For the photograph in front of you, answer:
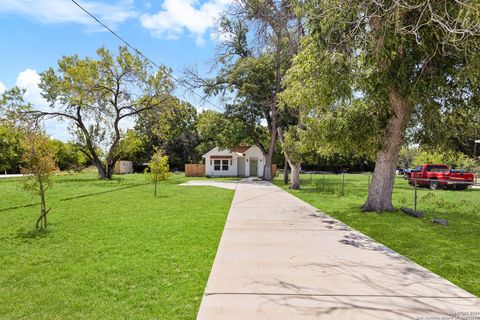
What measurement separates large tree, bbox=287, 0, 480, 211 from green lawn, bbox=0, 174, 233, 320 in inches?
187

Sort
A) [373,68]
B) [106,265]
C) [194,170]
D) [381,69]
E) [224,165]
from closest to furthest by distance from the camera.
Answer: [106,265]
[381,69]
[373,68]
[224,165]
[194,170]

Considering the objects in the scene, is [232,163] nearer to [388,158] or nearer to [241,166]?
[241,166]

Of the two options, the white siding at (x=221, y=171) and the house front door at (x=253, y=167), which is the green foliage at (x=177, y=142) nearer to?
the white siding at (x=221, y=171)

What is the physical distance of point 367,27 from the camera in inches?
361

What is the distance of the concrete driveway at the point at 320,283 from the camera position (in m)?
3.58

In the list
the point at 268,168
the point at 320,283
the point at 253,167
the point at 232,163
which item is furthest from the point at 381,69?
the point at 232,163

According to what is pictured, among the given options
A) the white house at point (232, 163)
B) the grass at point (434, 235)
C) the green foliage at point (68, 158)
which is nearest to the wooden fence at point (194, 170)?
the white house at point (232, 163)

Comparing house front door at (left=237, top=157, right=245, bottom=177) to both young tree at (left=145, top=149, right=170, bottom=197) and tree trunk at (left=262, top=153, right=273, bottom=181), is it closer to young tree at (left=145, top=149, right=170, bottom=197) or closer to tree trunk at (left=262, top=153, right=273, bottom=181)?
tree trunk at (left=262, top=153, right=273, bottom=181)

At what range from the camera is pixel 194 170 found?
4034cm

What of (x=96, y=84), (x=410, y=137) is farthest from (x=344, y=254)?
(x=96, y=84)

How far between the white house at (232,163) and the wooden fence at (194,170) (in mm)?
1800

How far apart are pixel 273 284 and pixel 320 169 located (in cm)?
4913

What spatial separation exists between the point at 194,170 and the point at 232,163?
4.87m

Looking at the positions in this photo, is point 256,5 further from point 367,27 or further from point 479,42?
point 479,42
